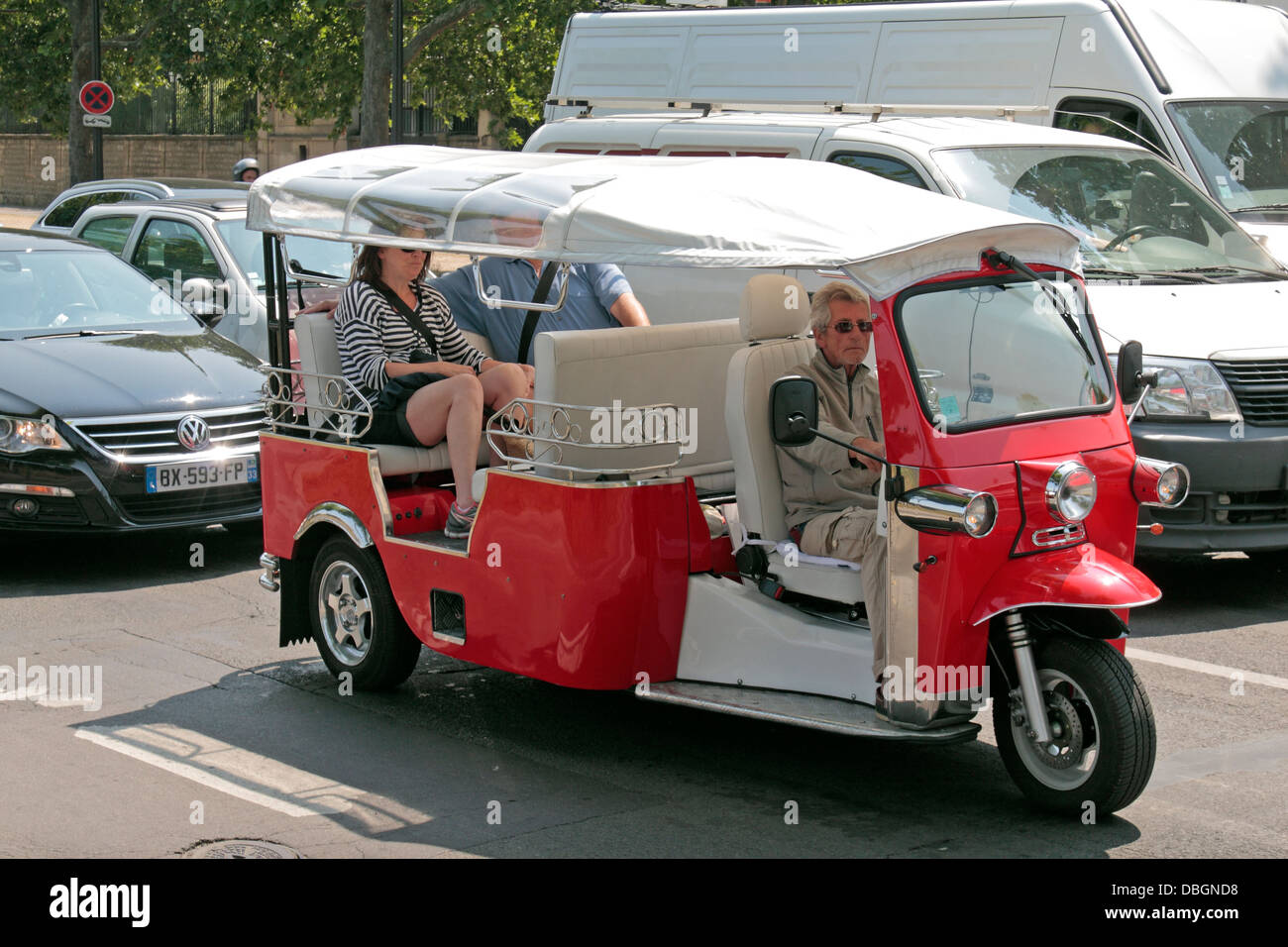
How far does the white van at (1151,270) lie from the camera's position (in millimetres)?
8570

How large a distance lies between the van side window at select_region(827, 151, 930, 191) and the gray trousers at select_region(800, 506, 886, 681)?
4101 millimetres

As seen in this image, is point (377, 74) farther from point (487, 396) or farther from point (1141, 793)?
point (1141, 793)

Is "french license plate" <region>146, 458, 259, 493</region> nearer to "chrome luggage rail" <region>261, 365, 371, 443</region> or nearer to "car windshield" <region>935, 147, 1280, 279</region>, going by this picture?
"chrome luggage rail" <region>261, 365, 371, 443</region>

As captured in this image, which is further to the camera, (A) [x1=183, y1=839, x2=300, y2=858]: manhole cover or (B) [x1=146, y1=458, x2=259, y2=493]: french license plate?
(B) [x1=146, y1=458, x2=259, y2=493]: french license plate

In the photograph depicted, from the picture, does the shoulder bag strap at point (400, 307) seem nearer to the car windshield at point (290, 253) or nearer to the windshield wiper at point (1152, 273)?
the windshield wiper at point (1152, 273)

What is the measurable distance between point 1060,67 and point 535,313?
4.76 meters

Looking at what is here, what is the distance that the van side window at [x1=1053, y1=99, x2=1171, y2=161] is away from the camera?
1104 centimetres

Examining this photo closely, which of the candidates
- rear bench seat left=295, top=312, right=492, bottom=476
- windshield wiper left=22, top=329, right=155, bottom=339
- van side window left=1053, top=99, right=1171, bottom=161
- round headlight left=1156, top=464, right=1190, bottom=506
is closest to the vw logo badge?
windshield wiper left=22, top=329, right=155, bottom=339

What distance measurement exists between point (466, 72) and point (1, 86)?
32.1 feet

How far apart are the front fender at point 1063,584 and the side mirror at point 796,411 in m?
0.78

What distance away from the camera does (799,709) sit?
19.1 feet

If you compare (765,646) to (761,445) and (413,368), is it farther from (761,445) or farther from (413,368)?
(413,368)

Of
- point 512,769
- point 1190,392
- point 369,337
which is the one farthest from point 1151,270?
point 512,769

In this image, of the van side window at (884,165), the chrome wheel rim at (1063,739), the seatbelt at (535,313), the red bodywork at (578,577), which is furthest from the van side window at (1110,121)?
the chrome wheel rim at (1063,739)
